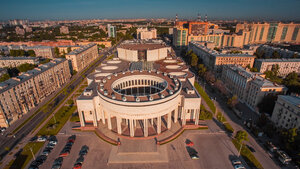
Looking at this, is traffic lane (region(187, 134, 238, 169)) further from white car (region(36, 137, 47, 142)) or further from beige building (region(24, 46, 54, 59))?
beige building (region(24, 46, 54, 59))

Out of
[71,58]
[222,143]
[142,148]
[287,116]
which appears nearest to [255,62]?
[287,116]

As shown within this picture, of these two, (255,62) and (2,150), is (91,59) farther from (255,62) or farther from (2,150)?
(255,62)

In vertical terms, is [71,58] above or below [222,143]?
above

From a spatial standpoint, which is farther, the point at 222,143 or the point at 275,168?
the point at 222,143

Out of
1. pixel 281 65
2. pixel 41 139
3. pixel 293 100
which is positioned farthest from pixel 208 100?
pixel 41 139

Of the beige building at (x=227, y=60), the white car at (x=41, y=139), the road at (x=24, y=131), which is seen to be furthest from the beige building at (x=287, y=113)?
the road at (x=24, y=131)

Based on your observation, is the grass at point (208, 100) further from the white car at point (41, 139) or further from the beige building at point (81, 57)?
the beige building at point (81, 57)
